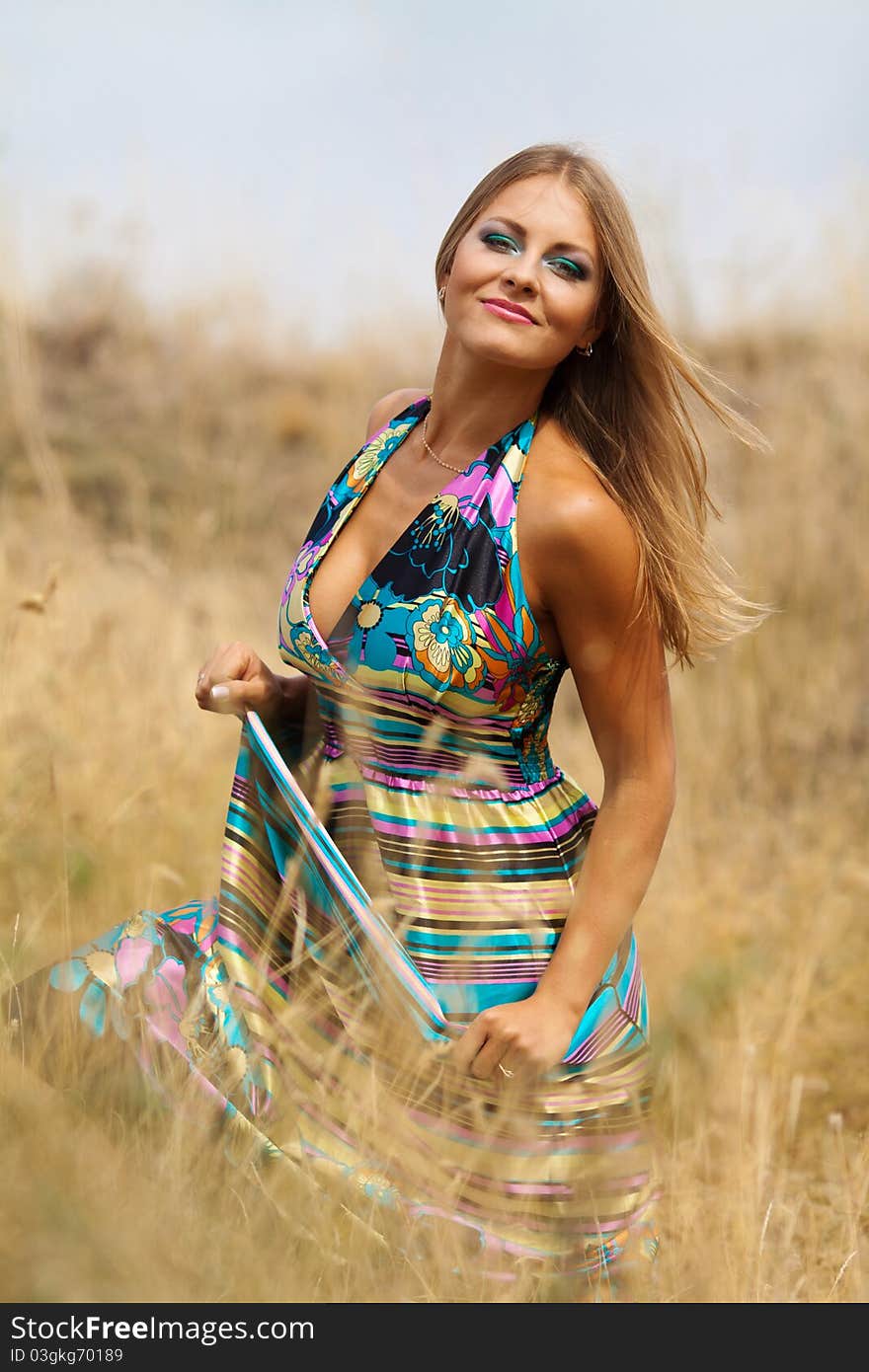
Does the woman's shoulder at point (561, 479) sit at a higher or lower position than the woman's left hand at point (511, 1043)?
higher

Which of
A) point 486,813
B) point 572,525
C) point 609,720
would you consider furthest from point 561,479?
point 486,813

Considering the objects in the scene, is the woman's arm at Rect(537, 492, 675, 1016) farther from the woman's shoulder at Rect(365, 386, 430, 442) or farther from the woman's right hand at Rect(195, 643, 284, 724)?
the woman's shoulder at Rect(365, 386, 430, 442)

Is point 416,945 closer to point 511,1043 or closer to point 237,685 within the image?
point 511,1043

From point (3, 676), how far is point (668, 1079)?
5.75ft

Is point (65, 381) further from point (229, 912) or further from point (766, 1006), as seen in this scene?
point (229, 912)

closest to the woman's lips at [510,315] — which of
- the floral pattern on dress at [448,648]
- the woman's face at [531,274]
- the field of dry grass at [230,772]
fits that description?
the woman's face at [531,274]

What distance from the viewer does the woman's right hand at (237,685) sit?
195 cm

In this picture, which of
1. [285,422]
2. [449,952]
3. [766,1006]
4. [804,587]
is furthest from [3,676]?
[285,422]

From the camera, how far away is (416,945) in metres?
1.81

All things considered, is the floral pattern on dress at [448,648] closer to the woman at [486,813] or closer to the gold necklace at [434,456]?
the woman at [486,813]

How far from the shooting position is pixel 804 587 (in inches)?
199

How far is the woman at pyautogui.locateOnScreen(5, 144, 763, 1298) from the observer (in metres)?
1.68

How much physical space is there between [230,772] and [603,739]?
1.94m

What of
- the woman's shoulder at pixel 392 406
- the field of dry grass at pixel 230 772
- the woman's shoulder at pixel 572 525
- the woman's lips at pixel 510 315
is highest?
the woman's lips at pixel 510 315
